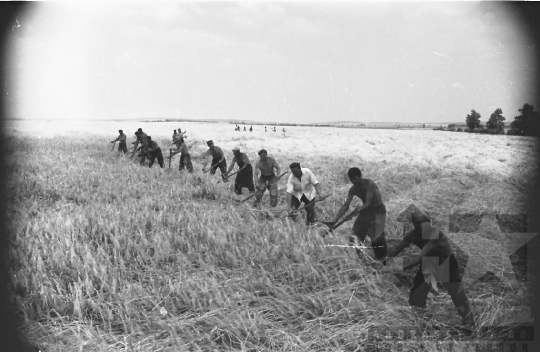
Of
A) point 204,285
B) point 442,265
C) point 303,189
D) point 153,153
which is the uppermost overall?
point 153,153

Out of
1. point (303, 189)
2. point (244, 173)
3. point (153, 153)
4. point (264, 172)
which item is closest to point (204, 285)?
point (303, 189)

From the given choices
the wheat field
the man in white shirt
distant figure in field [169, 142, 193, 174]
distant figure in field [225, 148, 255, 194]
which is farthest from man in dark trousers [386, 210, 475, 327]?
distant figure in field [169, 142, 193, 174]

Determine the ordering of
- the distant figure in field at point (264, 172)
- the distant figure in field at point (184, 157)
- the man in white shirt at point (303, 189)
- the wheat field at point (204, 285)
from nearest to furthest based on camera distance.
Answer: the wheat field at point (204, 285) → the man in white shirt at point (303, 189) → the distant figure in field at point (264, 172) → the distant figure in field at point (184, 157)

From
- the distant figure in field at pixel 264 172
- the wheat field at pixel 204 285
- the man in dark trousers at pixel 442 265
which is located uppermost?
the distant figure in field at pixel 264 172

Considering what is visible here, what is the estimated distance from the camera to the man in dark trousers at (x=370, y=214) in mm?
4941

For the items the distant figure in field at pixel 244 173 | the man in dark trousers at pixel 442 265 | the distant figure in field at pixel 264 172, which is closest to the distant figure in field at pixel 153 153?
the distant figure in field at pixel 244 173

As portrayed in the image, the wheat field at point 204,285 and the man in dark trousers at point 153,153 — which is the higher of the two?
the man in dark trousers at point 153,153

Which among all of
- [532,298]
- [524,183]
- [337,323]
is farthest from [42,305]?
[524,183]

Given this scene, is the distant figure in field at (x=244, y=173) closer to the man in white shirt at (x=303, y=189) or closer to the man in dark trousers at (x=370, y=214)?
the man in white shirt at (x=303, y=189)

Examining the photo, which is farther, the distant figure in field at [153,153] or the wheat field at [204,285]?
the distant figure in field at [153,153]

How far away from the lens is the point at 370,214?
5.07 meters

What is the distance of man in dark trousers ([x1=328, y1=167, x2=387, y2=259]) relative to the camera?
494 centimetres

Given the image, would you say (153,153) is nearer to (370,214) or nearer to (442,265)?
(370,214)

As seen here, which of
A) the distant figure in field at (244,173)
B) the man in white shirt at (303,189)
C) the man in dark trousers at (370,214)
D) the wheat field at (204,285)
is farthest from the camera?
the distant figure in field at (244,173)
